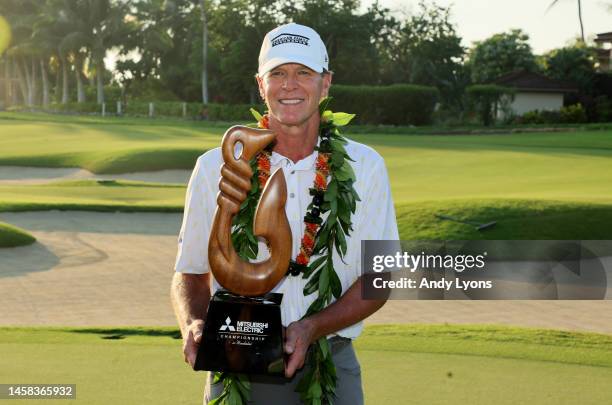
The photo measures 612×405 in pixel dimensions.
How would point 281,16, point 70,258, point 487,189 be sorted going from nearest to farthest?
point 70,258
point 487,189
point 281,16

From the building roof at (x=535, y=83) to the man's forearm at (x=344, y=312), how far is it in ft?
183

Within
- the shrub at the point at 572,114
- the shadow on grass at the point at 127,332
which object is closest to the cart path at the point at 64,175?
the shadow on grass at the point at 127,332

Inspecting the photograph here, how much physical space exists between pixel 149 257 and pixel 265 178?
37.4 ft

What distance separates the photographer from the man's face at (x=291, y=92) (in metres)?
3.39

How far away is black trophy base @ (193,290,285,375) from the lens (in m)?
2.96

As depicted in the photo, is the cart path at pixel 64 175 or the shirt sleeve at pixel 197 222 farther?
the cart path at pixel 64 175

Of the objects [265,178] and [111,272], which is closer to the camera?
[265,178]

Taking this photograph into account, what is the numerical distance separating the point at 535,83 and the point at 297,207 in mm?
57101

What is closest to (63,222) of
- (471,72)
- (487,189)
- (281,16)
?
(487,189)

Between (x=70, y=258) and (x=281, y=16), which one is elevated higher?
(x=281, y=16)

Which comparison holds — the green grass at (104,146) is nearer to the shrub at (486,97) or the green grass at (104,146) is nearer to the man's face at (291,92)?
the shrub at (486,97)

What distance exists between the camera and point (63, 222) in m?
17.9

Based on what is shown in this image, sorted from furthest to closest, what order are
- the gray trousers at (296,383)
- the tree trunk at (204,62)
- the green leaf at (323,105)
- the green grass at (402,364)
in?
the tree trunk at (204,62) < the green grass at (402,364) < the green leaf at (323,105) < the gray trousers at (296,383)

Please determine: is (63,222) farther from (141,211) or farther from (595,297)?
(595,297)
